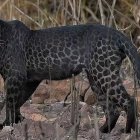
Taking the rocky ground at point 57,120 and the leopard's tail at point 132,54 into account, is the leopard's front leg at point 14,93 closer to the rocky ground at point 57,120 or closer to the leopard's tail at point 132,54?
the rocky ground at point 57,120

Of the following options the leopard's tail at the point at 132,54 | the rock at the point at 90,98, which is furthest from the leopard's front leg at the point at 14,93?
the rock at the point at 90,98

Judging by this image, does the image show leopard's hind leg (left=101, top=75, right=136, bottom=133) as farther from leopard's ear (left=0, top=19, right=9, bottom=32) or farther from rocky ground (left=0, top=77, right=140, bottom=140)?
leopard's ear (left=0, top=19, right=9, bottom=32)

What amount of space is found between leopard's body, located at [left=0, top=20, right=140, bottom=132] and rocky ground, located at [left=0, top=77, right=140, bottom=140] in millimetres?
195

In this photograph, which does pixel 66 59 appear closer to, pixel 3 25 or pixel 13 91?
pixel 13 91

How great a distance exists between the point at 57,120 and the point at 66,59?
24.1 inches

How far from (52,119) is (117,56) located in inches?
41.5

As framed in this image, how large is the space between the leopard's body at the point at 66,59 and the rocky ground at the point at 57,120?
0.20m

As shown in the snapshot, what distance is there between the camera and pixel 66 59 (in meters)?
6.61

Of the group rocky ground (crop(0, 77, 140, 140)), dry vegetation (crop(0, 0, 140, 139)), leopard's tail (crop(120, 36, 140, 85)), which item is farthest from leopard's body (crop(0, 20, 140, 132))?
dry vegetation (crop(0, 0, 140, 139))

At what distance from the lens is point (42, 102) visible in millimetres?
8047

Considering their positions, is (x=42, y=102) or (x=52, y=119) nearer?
(x=52, y=119)

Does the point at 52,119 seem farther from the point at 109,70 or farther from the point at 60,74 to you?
the point at 109,70

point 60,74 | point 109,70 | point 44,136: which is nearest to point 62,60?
point 60,74

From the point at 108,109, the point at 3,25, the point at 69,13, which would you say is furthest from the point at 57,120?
the point at 69,13
